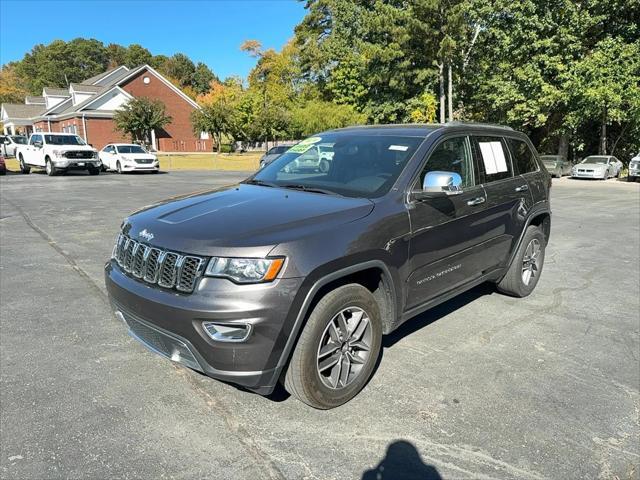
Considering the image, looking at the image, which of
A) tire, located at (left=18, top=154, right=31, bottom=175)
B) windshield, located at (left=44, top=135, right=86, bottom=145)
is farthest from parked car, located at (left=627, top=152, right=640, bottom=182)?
tire, located at (left=18, top=154, right=31, bottom=175)

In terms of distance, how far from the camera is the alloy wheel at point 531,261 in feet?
17.4

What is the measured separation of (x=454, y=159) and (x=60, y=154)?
2291cm

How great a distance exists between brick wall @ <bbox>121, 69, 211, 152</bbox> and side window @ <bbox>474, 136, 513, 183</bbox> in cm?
5078

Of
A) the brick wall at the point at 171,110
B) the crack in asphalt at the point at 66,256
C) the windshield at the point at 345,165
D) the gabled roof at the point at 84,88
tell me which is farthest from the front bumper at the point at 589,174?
the gabled roof at the point at 84,88

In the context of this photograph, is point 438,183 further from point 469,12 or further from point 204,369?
point 469,12

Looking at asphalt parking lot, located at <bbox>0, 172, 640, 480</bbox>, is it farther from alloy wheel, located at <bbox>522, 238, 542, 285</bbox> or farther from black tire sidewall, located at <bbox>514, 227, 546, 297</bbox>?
alloy wheel, located at <bbox>522, 238, 542, 285</bbox>

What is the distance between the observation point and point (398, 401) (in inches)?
127

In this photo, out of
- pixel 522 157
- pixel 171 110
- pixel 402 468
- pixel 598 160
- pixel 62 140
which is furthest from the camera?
pixel 171 110

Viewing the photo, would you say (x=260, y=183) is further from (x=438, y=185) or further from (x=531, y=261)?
(x=531, y=261)

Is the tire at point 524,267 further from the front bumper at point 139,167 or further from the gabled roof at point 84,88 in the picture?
the gabled roof at point 84,88

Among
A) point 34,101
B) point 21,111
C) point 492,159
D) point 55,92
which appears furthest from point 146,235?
point 34,101

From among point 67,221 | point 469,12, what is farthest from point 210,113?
point 67,221

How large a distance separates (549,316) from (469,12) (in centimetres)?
3080

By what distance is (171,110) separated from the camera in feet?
173
